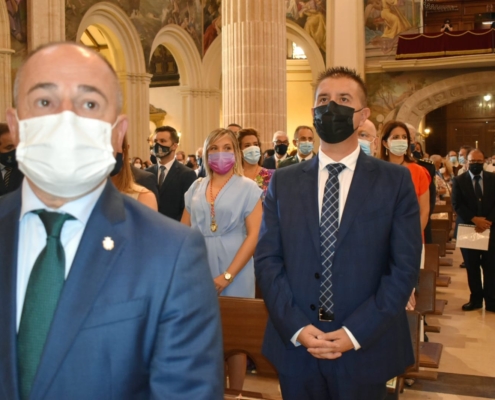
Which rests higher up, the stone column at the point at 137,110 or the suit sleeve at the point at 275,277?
the stone column at the point at 137,110

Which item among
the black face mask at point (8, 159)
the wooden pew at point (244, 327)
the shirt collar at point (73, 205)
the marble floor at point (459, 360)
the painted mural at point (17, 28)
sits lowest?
the marble floor at point (459, 360)

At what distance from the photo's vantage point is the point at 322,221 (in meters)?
2.73

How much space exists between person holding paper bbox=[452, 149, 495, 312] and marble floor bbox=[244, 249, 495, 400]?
0.69ft

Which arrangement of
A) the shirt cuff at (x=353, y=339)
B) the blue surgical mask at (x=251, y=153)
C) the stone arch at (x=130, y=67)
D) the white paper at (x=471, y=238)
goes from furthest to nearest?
1. the stone arch at (x=130, y=67)
2. the white paper at (x=471, y=238)
3. the blue surgical mask at (x=251, y=153)
4. the shirt cuff at (x=353, y=339)

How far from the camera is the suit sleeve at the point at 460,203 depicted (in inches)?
302

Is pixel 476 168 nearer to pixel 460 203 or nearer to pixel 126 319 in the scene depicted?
pixel 460 203

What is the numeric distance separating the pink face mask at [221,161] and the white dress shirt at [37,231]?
2793mm

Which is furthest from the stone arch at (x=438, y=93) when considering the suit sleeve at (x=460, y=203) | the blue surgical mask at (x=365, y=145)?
the blue surgical mask at (x=365, y=145)

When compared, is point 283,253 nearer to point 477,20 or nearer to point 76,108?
point 76,108

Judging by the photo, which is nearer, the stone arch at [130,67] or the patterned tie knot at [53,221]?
the patterned tie knot at [53,221]

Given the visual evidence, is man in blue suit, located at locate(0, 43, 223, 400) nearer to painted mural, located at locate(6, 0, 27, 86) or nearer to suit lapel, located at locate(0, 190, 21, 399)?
suit lapel, located at locate(0, 190, 21, 399)

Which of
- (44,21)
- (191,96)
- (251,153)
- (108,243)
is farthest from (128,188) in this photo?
(191,96)

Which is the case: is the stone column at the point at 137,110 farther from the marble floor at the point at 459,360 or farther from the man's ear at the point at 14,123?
the man's ear at the point at 14,123

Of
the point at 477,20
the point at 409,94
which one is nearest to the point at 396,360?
the point at 409,94
